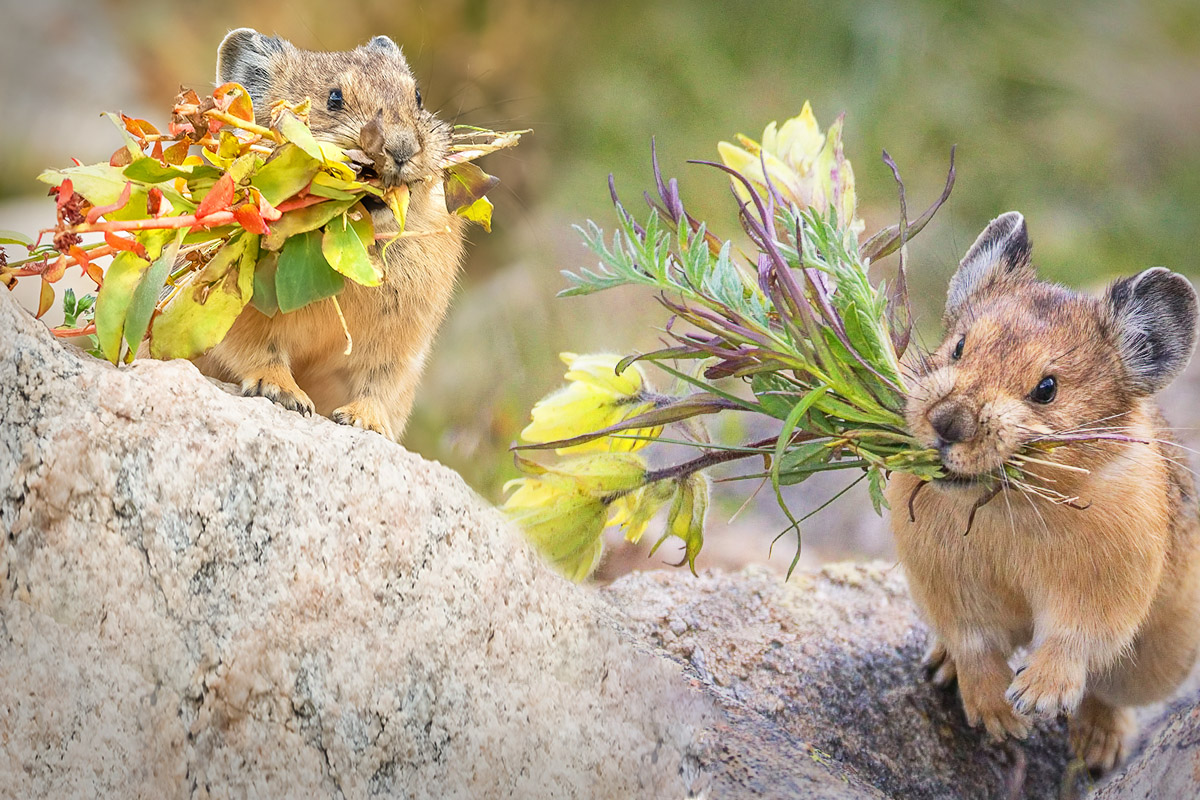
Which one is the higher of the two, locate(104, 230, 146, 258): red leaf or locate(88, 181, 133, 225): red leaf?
locate(88, 181, 133, 225): red leaf

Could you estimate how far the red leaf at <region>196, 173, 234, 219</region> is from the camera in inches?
53.5

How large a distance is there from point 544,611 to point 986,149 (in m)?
2.61

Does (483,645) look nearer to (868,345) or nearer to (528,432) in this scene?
(528,432)

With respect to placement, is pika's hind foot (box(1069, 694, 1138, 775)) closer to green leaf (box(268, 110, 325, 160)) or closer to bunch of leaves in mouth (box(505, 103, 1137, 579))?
bunch of leaves in mouth (box(505, 103, 1137, 579))

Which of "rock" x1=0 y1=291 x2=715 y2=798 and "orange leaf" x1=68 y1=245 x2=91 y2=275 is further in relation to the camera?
"orange leaf" x1=68 y1=245 x2=91 y2=275

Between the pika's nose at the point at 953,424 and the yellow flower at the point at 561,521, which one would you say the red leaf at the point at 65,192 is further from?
the pika's nose at the point at 953,424

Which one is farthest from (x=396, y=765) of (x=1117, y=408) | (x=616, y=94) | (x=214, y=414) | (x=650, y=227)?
(x=616, y=94)

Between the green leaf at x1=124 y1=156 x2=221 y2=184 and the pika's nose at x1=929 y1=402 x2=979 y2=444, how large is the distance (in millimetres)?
993

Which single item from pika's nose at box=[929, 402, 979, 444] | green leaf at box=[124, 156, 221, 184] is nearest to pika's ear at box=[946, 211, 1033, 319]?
pika's nose at box=[929, 402, 979, 444]

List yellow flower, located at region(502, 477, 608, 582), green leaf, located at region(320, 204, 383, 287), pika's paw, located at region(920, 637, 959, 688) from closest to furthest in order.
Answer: green leaf, located at region(320, 204, 383, 287) < yellow flower, located at region(502, 477, 608, 582) < pika's paw, located at region(920, 637, 959, 688)

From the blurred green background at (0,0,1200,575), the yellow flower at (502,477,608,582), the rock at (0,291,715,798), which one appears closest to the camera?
the rock at (0,291,715,798)

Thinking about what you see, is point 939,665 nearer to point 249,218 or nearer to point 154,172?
point 249,218

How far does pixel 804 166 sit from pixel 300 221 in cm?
83

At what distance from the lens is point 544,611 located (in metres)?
1.42
